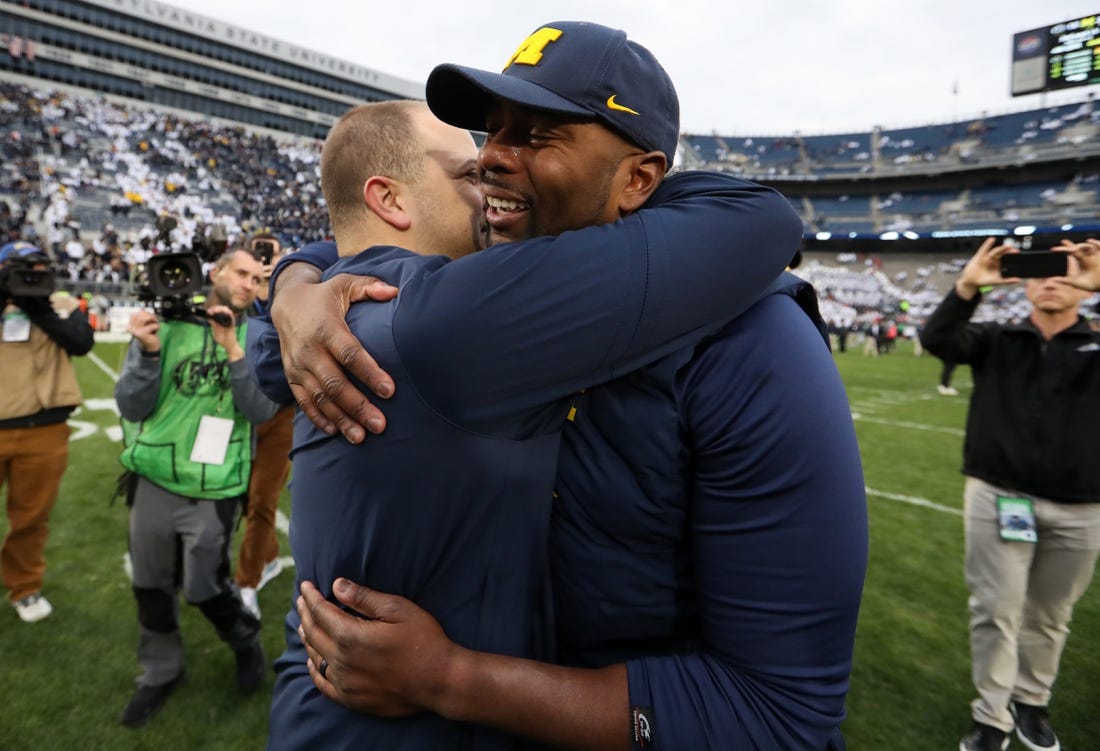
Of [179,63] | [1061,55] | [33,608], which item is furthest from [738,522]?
[179,63]

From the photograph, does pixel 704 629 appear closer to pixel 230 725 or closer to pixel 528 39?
pixel 528 39

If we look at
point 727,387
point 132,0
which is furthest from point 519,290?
point 132,0

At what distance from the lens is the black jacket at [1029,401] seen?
10.6 feet

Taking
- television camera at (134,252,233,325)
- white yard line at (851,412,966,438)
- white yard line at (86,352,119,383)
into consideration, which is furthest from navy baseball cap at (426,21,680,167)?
white yard line at (86,352,119,383)

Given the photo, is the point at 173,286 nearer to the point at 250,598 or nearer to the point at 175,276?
the point at 175,276

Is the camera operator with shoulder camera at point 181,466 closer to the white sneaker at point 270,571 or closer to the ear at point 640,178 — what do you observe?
the white sneaker at point 270,571

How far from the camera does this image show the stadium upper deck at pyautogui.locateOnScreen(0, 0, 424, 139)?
133 feet

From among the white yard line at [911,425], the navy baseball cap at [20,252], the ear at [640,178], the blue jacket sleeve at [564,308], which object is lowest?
the white yard line at [911,425]

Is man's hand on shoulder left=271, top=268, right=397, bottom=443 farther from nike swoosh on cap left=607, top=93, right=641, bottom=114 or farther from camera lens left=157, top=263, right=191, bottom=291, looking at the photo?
camera lens left=157, top=263, right=191, bottom=291

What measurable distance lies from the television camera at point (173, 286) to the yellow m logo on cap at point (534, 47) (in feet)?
8.89

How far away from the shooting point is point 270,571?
4902mm

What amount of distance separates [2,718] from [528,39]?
13.5 feet

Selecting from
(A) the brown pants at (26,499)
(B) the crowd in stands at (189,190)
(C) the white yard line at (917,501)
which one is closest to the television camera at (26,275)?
(A) the brown pants at (26,499)

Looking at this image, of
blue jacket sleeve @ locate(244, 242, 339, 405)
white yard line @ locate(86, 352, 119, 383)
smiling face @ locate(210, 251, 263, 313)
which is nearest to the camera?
blue jacket sleeve @ locate(244, 242, 339, 405)
